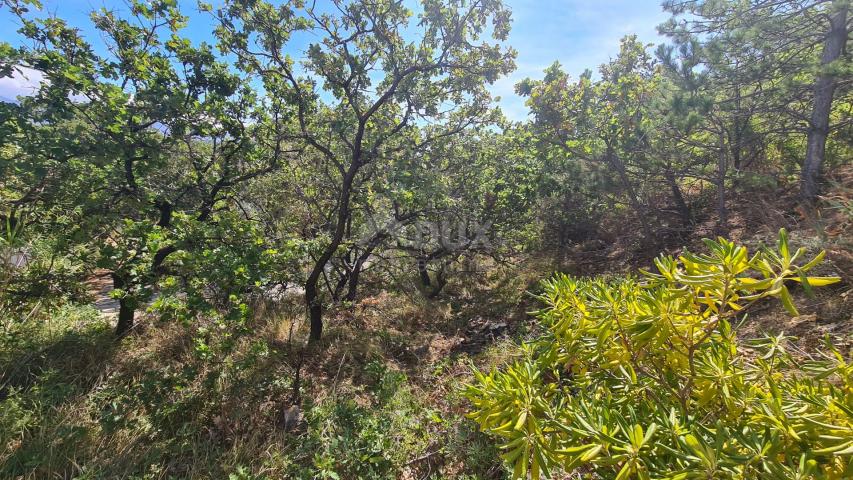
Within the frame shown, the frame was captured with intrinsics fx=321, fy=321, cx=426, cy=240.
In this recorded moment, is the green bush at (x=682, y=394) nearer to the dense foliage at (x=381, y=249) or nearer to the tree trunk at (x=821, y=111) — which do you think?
the dense foliage at (x=381, y=249)

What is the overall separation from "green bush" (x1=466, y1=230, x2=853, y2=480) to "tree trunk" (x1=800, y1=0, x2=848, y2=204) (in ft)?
16.0

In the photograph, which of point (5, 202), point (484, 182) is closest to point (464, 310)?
point (484, 182)

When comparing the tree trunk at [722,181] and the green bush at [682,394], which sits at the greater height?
the tree trunk at [722,181]

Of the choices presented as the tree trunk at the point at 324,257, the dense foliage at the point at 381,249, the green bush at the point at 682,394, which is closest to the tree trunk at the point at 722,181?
the dense foliage at the point at 381,249

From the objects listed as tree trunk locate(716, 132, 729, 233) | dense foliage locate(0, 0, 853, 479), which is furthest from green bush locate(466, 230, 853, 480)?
tree trunk locate(716, 132, 729, 233)

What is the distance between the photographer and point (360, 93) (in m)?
4.63

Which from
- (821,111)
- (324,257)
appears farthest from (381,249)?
(821,111)

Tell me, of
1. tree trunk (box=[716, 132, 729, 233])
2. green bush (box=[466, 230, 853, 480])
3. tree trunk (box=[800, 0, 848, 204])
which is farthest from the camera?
tree trunk (box=[716, 132, 729, 233])

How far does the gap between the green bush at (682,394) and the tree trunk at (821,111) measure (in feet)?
16.0

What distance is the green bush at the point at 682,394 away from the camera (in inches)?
39.1

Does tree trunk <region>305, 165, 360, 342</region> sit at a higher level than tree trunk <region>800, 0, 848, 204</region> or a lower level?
lower

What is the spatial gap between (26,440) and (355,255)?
446 centimetres

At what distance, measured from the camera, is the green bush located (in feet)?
3.26

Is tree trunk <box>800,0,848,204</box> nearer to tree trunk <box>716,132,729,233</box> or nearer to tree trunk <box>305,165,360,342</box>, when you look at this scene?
tree trunk <box>716,132,729,233</box>
